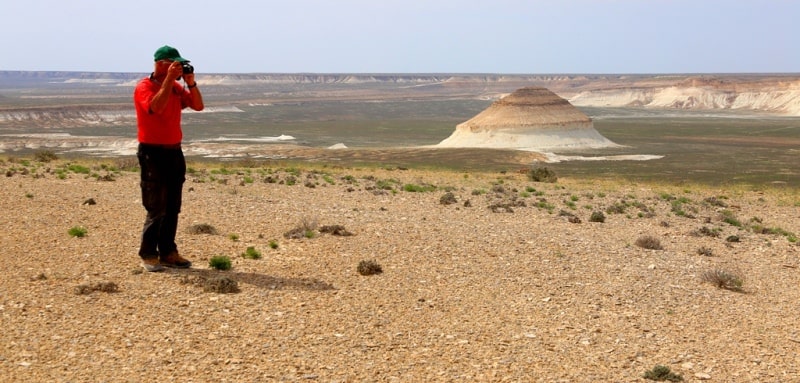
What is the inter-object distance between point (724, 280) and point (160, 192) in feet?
23.8

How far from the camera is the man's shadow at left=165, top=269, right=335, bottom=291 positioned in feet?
30.4

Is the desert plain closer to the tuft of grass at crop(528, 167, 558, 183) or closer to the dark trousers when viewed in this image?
the dark trousers

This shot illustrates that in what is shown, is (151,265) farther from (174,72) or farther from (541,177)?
(541,177)

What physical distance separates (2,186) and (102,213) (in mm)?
4180

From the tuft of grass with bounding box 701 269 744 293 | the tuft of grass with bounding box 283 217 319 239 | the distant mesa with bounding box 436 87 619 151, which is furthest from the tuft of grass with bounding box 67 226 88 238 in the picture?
the distant mesa with bounding box 436 87 619 151

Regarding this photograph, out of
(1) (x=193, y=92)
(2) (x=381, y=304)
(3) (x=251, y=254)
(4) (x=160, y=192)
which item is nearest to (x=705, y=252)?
(2) (x=381, y=304)

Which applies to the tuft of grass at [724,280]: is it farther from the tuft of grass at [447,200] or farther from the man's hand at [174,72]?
the tuft of grass at [447,200]

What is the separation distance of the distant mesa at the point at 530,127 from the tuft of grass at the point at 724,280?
5966cm

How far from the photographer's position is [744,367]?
7738 millimetres

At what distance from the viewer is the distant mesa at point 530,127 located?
7288cm

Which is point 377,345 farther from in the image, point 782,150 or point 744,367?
point 782,150

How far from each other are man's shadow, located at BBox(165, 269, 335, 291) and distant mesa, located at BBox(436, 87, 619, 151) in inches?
2444

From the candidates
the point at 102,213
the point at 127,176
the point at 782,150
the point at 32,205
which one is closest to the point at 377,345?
the point at 102,213

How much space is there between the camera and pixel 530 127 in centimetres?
7375
